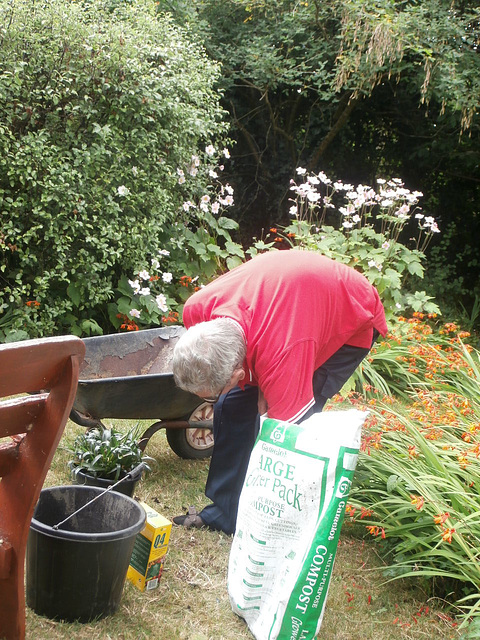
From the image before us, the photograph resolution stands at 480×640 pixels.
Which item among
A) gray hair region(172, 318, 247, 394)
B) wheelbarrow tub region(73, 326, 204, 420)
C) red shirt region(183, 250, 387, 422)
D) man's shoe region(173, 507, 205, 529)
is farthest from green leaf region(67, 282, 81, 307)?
gray hair region(172, 318, 247, 394)

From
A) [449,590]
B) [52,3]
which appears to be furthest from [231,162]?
[449,590]

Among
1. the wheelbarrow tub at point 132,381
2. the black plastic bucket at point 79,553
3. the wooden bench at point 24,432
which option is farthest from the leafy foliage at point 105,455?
the wooden bench at point 24,432

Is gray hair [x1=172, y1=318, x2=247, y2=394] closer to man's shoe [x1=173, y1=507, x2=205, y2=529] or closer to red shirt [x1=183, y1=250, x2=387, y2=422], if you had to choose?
red shirt [x1=183, y1=250, x2=387, y2=422]

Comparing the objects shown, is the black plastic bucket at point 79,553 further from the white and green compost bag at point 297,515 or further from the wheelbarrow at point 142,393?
the wheelbarrow at point 142,393

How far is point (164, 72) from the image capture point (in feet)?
17.2

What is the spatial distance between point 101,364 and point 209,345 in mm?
1556

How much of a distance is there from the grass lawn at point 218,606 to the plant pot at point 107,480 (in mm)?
357

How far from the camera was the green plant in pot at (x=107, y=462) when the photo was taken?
9.24 feet

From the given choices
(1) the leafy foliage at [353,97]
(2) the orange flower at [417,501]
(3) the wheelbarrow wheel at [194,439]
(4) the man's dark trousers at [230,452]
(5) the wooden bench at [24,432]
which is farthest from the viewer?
(1) the leafy foliage at [353,97]

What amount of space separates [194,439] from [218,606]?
1384mm

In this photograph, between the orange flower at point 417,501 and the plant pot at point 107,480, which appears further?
the plant pot at point 107,480

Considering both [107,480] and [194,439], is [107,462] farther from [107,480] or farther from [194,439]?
[194,439]

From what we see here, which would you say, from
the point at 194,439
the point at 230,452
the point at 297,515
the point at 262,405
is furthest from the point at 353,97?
the point at 297,515

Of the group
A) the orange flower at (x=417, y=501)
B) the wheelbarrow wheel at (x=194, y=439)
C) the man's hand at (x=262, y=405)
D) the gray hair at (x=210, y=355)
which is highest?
the gray hair at (x=210, y=355)
